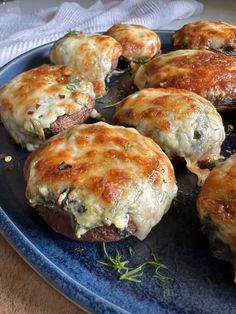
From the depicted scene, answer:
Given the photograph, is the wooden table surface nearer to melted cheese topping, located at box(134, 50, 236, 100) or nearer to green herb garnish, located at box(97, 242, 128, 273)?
green herb garnish, located at box(97, 242, 128, 273)

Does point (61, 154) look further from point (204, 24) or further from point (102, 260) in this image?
point (204, 24)

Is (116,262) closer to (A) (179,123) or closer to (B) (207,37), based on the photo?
(A) (179,123)

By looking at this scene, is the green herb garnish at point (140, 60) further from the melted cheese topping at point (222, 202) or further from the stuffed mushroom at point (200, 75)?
the melted cheese topping at point (222, 202)

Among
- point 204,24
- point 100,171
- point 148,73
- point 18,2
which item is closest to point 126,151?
point 100,171

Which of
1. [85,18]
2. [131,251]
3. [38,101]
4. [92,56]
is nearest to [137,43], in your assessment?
[92,56]

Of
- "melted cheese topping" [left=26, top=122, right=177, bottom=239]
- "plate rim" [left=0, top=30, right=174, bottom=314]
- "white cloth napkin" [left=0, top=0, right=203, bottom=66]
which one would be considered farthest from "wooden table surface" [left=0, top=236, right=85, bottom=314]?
"white cloth napkin" [left=0, top=0, right=203, bottom=66]

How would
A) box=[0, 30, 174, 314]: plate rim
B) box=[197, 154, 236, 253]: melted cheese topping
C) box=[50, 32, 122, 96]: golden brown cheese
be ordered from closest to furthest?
1. box=[0, 30, 174, 314]: plate rim
2. box=[197, 154, 236, 253]: melted cheese topping
3. box=[50, 32, 122, 96]: golden brown cheese

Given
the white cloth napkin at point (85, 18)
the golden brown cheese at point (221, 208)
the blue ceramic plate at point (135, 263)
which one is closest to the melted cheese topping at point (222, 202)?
the golden brown cheese at point (221, 208)
